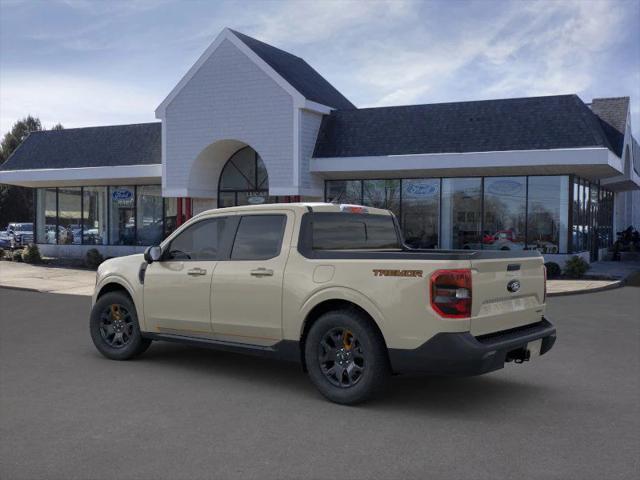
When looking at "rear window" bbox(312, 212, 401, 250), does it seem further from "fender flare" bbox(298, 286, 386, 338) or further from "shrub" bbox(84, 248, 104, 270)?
"shrub" bbox(84, 248, 104, 270)

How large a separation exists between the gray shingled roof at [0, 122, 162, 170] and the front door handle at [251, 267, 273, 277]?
64.0 ft

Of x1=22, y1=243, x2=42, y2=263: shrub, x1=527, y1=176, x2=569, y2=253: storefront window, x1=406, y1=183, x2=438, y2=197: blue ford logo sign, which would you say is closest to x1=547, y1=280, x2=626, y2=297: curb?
x1=527, y1=176, x2=569, y2=253: storefront window

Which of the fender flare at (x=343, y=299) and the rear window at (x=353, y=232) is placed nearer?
the fender flare at (x=343, y=299)

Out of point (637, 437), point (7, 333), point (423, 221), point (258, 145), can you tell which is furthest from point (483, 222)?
point (637, 437)

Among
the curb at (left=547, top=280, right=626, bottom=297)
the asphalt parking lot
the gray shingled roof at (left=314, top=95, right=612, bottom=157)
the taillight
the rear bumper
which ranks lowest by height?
the asphalt parking lot

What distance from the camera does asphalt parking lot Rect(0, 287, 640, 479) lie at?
4.54 meters

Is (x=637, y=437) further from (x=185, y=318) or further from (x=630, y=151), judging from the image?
(x=630, y=151)

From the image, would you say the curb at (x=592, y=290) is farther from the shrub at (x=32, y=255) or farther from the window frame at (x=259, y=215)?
the shrub at (x=32, y=255)

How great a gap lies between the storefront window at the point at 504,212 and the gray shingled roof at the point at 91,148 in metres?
12.4

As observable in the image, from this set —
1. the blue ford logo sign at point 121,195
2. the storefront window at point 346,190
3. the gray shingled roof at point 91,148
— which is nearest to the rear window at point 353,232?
the storefront window at point 346,190

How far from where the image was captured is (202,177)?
24.2 m

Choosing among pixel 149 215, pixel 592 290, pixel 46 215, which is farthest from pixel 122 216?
pixel 592 290

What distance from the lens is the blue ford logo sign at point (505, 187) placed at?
21.4 meters

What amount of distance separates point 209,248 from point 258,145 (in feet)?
49.1
